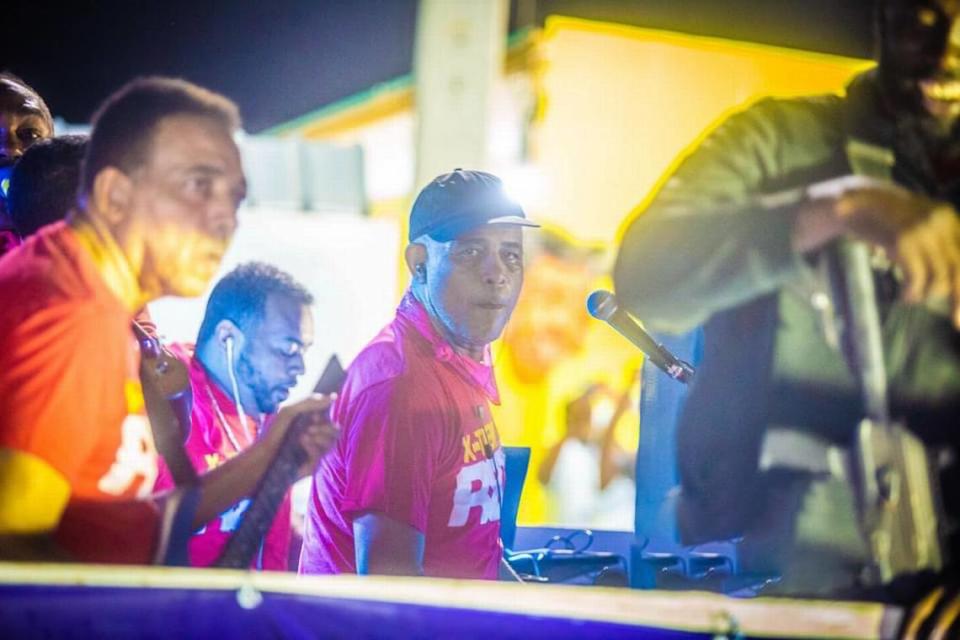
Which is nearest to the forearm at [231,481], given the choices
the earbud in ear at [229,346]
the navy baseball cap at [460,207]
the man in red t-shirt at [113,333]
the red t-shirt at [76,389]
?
the man in red t-shirt at [113,333]

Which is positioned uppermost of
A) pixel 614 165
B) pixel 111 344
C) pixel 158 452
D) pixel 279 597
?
pixel 614 165

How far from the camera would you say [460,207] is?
2.92m

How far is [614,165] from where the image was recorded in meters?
3.29

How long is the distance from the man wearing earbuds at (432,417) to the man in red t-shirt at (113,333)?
17 centimetres

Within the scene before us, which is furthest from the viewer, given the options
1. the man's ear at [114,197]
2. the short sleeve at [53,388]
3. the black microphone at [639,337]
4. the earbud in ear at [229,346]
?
the black microphone at [639,337]

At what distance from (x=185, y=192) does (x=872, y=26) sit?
233 centimetres

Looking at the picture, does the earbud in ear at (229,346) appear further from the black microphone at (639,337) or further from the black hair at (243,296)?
the black microphone at (639,337)

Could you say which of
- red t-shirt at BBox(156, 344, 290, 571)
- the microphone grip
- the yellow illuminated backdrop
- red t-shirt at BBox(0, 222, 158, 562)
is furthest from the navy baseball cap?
red t-shirt at BBox(0, 222, 158, 562)

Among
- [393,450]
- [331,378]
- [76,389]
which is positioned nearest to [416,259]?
[331,378]

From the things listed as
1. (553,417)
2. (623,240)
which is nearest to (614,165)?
(623,240)

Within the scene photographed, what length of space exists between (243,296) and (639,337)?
1.25 metres

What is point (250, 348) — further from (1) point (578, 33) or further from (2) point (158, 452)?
(1) point (578, 33)

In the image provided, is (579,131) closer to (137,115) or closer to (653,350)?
(653,350)

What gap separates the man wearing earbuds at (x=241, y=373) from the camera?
2.77 metres
